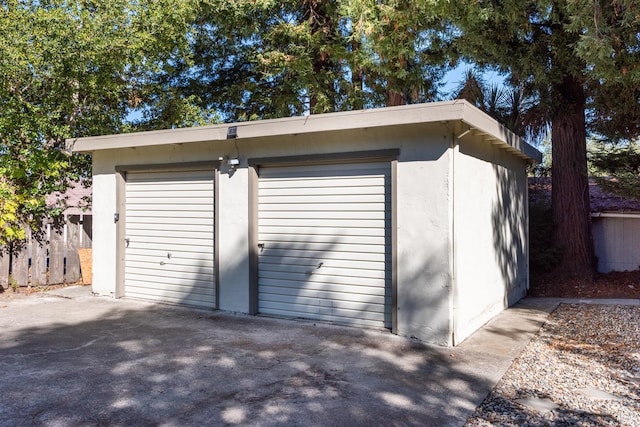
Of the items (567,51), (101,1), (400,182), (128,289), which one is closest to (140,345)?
(128,289)

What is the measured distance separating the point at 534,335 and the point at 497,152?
2.64m

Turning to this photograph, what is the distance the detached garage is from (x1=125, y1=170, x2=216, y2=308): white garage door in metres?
0.02

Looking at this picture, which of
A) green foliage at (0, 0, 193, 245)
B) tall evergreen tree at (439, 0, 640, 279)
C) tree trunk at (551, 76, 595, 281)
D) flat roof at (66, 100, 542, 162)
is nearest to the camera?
flat roof at (66, 100, 542, 162)

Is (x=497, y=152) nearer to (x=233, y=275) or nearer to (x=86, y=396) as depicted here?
(x=233, y=275)

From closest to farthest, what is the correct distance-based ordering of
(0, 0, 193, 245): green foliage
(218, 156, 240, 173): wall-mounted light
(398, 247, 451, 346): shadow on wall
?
(398, 247, 451, 346): shadow on wall, (218, 156, 240, 173): wall-mounted light, (0, 0, 193, 245): green foliage

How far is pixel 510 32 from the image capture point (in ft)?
27.1

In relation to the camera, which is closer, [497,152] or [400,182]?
[400,182]

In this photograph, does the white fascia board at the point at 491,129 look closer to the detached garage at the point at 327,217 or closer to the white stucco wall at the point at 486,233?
the detached garage at the point at 327,217

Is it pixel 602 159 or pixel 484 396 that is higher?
pixel 602 159

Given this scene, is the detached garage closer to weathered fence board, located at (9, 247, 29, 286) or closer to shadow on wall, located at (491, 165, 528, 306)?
shadow on wall, located at (491, 165, 528, 306)

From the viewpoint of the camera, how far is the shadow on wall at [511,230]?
702cm

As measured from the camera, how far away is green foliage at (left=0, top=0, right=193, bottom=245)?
8031 mm

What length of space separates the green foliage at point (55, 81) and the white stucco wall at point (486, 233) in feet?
22.7

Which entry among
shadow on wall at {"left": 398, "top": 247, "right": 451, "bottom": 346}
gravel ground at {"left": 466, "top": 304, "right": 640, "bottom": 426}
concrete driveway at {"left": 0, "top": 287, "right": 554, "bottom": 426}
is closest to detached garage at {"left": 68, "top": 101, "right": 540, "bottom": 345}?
shadow on wall at {"left": 398, "top": 247, "right": 451, "bottom": 346}
